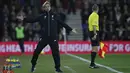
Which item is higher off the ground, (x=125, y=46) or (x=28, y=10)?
(x=28, y=10)

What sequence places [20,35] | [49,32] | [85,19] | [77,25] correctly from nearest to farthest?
[49,32], [20,35], [85,19], [77,25]

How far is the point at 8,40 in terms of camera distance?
2711cm

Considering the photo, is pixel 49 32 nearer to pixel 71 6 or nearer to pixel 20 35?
pixel 20 35

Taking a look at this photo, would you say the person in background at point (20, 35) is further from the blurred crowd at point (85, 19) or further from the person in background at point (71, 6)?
the person in background at point (71, 6)

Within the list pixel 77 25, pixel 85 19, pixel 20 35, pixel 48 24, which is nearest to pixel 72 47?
pixel 85 19

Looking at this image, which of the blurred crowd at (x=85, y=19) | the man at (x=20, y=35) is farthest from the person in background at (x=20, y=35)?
the blurred crowd at (x=85, y=19)

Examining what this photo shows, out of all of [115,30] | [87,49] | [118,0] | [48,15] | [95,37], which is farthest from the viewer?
[118,0]

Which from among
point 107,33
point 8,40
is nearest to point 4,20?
point 8,40

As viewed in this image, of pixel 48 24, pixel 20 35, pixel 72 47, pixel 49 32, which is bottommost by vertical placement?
pixel 72 47

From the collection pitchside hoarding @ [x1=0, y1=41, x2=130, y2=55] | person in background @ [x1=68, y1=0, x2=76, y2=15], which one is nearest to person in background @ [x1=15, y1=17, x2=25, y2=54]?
pitchside hoarding @ [x1=0, y1=41, x2=130, y2=55]

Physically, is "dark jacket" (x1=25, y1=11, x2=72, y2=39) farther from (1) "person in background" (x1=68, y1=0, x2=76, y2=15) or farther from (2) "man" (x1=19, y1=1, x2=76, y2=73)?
(1) "person in background" (x1=68, y1=0, x2=76, y2=15)

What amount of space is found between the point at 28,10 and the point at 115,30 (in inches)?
231

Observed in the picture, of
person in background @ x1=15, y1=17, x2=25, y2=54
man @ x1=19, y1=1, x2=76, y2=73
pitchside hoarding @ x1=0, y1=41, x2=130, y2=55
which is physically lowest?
pitchside hoarding @ x1=0, y1=41, x2=130, y2=55

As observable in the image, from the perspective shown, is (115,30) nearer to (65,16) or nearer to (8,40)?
(65,16)
